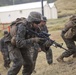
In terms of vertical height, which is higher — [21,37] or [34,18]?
[34,18]

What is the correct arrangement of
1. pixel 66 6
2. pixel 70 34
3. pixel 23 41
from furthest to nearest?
1. pixel 66 6
2. pixel 70 34
3. pixel 23 41

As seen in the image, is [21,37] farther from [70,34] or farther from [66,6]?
[66,6]

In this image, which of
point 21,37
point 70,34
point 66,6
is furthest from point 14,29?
point 66,6

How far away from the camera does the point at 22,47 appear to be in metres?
7.64

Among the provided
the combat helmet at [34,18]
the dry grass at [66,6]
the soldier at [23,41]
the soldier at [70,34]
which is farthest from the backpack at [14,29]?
the dry grass at [66,6]

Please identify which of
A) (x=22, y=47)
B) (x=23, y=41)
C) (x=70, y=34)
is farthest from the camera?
(x=70, y=34)

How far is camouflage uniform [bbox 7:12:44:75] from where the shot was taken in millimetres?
7457

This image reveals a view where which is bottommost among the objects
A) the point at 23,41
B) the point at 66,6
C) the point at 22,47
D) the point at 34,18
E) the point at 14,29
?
the point at 66,6

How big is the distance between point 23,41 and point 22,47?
0.25 m

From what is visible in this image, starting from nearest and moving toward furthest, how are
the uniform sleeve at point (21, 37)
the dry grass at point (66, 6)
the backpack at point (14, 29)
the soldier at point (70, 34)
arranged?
the uniform sleeve at point (21, 37) → the backpack at point (14, 29) → the soldier at point (70, 34) → the dry grass at point (66, 6)

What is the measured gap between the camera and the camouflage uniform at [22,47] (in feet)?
24.5

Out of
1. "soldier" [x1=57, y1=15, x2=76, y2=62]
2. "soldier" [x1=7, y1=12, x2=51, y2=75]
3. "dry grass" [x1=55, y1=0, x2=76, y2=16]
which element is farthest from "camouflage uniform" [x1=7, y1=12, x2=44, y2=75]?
"dry grass" [x1=55, y1=0, x2=76, y2=16]

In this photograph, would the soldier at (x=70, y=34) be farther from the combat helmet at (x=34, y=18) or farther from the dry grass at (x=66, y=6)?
the dry grass at (x=66, y=6)

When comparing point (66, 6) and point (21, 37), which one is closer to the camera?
point (21, 37)
